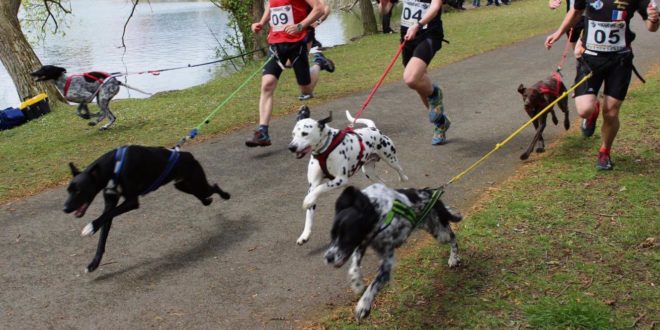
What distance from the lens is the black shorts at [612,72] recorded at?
20.0ft

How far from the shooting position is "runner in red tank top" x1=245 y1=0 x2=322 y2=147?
7980 mm

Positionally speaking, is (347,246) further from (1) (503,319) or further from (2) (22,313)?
(2) (22,313)

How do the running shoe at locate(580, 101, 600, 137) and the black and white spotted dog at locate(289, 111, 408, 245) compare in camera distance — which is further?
the running shoe at locate(580, 101, 600, 137)

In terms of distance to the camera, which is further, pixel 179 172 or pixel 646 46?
pixel 646 46

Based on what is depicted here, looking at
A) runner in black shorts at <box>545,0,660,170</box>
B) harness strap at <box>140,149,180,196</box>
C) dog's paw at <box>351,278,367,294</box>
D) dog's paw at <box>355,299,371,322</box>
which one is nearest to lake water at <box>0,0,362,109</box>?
harness strap at <box>140,149,180,196</box>

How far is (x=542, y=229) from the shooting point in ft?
16.9

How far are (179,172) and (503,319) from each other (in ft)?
10.1

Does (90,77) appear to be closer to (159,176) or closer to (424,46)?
(159,176)

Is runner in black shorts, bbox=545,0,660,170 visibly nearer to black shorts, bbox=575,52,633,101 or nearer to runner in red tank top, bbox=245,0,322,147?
black shorts, bbox=575,52,633,101

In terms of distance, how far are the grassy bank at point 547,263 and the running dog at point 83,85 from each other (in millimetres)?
6939

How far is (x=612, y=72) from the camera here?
20.1ft

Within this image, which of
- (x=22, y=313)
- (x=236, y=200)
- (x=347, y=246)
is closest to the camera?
(x=347, y=246)

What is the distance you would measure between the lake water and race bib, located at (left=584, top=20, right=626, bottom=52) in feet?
35.5

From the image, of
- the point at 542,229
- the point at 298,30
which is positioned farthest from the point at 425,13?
the point at 542,229
